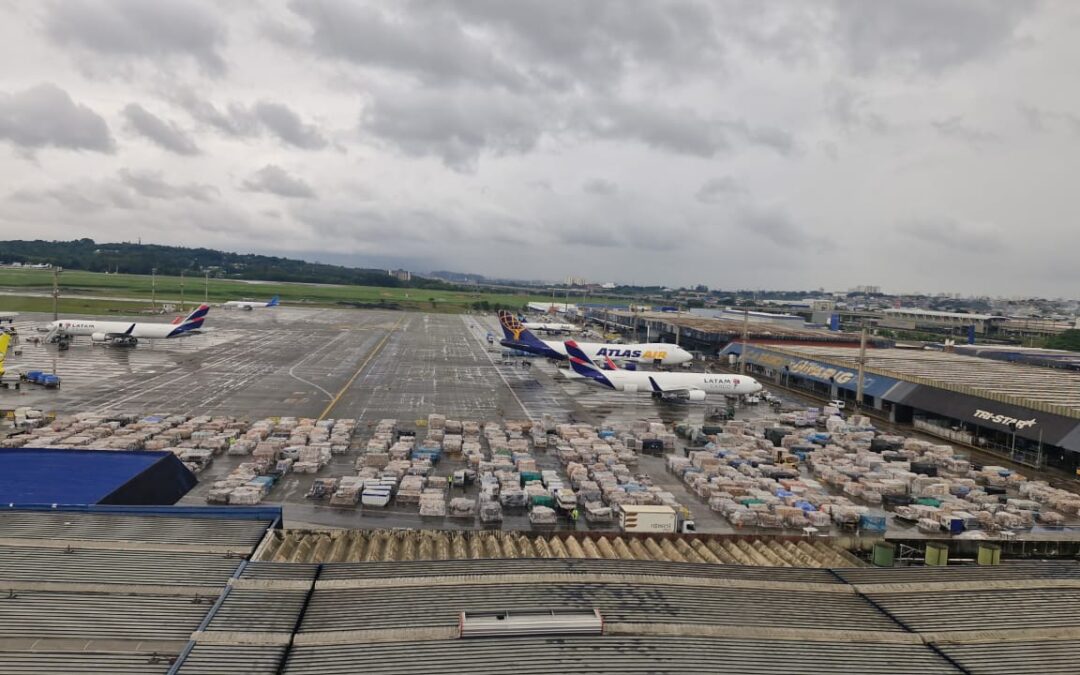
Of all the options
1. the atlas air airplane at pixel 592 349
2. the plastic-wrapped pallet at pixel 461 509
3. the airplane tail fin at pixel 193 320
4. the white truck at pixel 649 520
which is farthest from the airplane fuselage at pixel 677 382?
the airplane tail fin at pixel 193 320

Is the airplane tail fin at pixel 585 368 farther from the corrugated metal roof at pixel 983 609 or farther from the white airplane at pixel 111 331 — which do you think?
the white airplane at pixel 111 331

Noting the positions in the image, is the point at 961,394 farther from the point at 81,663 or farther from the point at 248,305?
the point at 248,305

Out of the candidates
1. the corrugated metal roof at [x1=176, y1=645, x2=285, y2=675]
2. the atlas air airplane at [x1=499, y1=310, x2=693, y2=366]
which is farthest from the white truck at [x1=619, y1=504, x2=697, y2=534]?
the atlas air airplane at [x1=499, y1=310, x2=693, y2=366]

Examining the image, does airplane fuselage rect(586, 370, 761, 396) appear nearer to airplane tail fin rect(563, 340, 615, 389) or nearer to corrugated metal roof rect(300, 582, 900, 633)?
airplane tail fin rect(563, 340, 615, 389)

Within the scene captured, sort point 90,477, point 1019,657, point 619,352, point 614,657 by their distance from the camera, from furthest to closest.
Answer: point 619,352 → point 90,477 → point 1019,657 → point 614,657

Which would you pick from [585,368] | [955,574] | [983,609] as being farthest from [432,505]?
[585,368]

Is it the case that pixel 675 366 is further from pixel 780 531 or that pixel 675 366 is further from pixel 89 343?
pixel 89 343

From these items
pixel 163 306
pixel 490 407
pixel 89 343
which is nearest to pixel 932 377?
pixel 490 407
